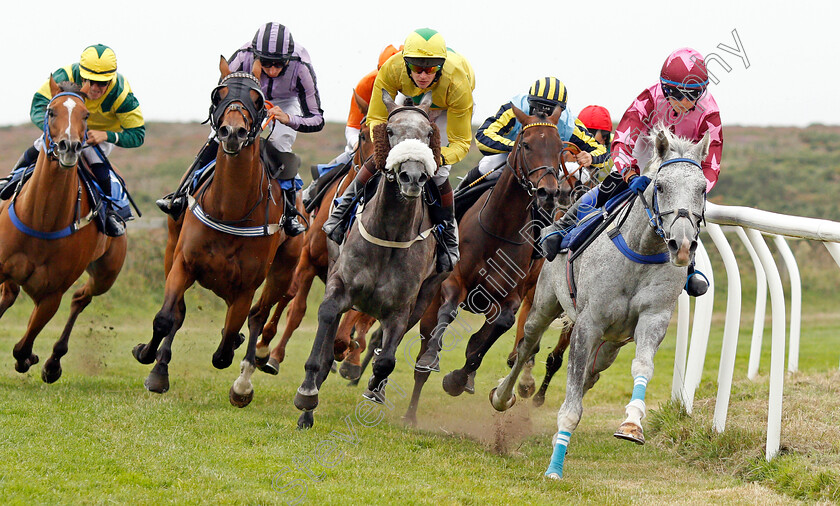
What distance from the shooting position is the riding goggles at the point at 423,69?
23.6 feet

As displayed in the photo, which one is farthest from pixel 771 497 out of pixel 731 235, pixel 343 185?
pixel 731 235

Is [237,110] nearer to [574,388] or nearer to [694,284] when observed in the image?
[574,388]

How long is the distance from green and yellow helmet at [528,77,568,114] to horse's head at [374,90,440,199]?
247 centimetres

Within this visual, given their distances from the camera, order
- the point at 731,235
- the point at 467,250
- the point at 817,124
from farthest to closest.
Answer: the point at 817,124, the point at 731,235, the point at 467,250

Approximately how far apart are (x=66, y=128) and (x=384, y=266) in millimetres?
2654

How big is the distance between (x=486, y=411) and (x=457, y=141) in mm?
2607

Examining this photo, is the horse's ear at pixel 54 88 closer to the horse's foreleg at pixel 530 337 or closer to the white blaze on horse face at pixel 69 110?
the white blaze on horse face at pixel 69 110

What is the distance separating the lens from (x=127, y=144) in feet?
28.1

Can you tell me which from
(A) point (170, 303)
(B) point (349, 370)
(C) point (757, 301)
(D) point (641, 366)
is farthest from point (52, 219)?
(C) point (757, 301)

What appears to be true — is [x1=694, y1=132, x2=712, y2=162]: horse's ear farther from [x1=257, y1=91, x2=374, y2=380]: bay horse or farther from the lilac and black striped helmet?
the lilac and black striped helmet

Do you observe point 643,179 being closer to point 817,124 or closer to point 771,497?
point 771,497

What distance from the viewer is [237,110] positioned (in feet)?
22.5

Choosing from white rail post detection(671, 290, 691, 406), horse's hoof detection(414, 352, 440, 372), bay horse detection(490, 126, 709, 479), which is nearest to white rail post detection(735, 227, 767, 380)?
white rail post detection(671, 290, 691, 406)

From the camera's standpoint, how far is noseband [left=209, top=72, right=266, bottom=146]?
6871 millimetres
